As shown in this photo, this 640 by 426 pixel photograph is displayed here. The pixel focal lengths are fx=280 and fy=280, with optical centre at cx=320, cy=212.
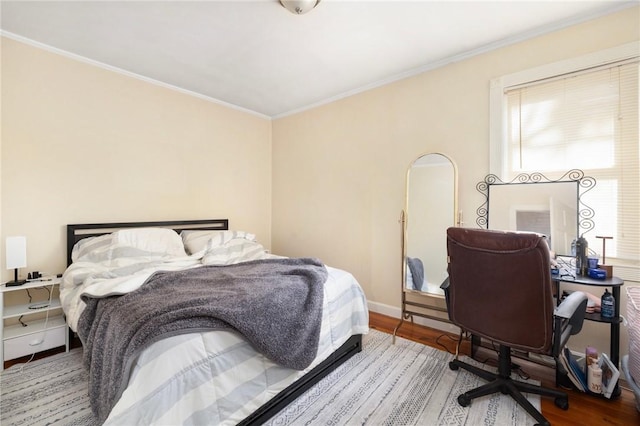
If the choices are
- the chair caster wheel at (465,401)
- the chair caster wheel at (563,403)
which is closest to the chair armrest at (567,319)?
the chair caster wheel at (563,403)

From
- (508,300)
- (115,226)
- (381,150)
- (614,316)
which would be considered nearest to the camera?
(508,300)

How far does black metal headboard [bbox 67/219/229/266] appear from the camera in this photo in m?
2.57

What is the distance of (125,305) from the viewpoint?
1563 millimetres

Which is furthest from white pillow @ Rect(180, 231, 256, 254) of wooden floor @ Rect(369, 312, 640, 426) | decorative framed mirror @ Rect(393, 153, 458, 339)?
wooden floor @ Rect(369, 312, 640, 426)

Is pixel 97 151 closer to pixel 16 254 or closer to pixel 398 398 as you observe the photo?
pixel 16 254

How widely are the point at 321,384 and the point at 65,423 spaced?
149cm

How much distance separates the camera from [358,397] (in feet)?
5.93

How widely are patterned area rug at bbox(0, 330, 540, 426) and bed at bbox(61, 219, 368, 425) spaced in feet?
0.45

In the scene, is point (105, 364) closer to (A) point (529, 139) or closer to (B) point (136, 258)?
(B) point (136, 258)

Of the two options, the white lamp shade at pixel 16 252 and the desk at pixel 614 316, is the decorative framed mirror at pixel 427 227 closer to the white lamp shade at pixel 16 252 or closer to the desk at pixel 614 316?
the desk at pixel 614 316

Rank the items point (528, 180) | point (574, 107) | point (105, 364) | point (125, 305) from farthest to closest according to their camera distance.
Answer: point (528, 180) < point (574, 107) < point (125, 305) < point (105, 364)

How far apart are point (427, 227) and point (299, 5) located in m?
2.13

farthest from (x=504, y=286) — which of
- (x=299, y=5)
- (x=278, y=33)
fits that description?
(x=278, y=33)

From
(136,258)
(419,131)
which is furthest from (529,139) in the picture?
(136,258)
